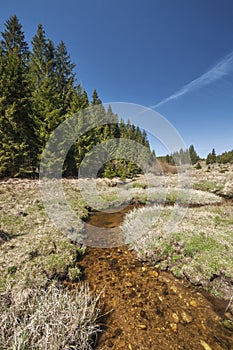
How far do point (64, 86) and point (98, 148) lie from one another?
11.6m

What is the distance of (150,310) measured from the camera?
396 cm

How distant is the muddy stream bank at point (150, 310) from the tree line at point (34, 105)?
48.6 ft

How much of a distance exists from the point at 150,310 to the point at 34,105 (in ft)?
70.5

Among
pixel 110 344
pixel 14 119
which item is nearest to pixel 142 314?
pixel 110 344

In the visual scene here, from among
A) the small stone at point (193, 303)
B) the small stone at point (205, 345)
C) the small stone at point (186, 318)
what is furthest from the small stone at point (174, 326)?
the small stone at point (193, 303)

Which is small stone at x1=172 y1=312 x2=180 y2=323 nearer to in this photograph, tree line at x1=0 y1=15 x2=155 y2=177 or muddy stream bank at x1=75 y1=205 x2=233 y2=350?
muddy stream bank at x1=75 y1=205 x2=233 y2=350

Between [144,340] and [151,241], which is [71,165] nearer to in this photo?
[151,241]

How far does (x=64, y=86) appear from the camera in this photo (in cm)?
2589

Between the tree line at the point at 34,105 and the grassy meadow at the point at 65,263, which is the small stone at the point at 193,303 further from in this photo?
the tree line at the point at 34,105

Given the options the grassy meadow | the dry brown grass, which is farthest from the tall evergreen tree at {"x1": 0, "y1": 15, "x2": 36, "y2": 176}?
the dry brown grass

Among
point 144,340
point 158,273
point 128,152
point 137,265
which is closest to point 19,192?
point 137,265

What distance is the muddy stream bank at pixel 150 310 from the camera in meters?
3.23

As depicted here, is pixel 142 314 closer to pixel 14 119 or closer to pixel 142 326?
pixel 142 326

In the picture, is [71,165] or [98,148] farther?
[98,148]
